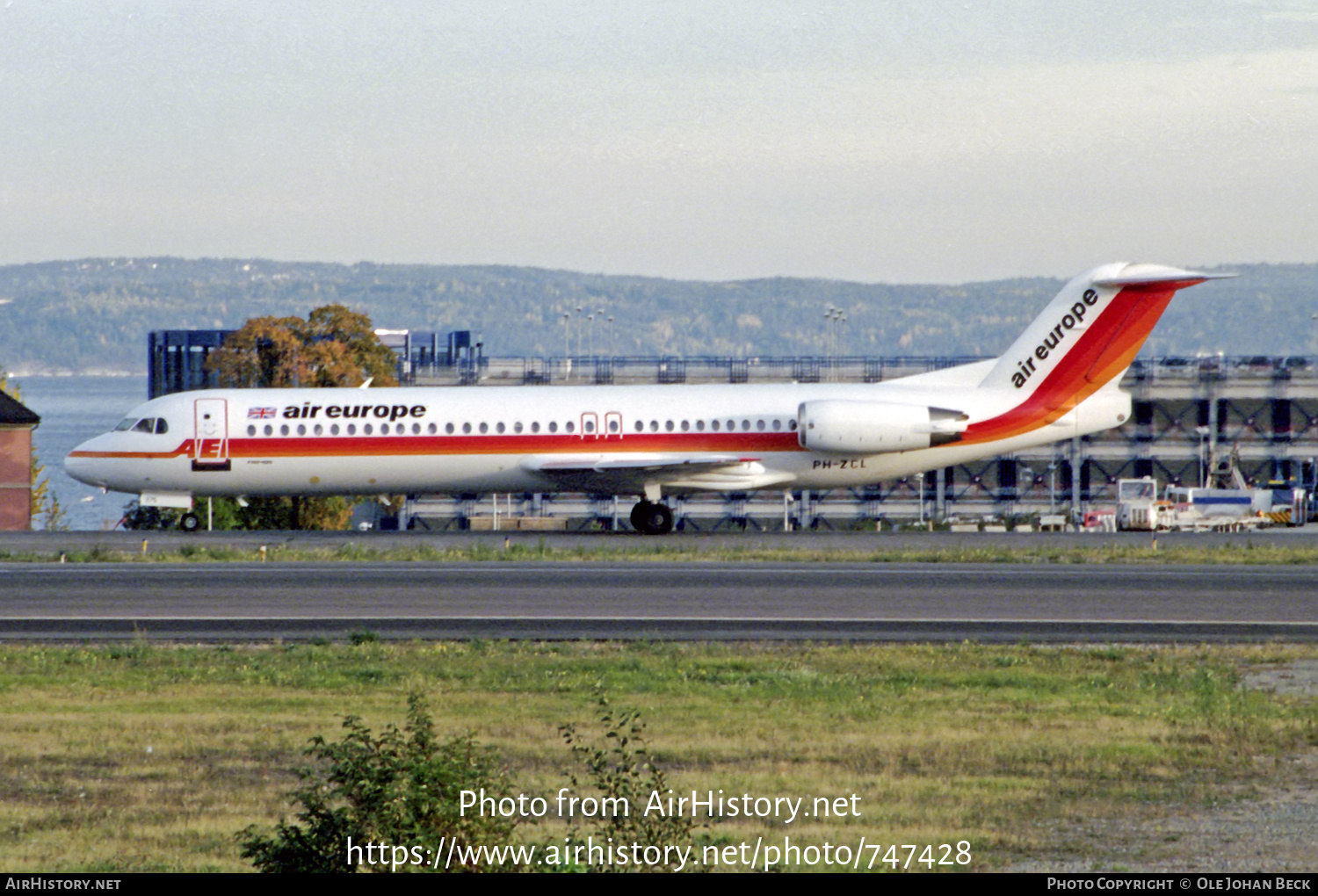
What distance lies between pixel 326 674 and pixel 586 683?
301 centimetres

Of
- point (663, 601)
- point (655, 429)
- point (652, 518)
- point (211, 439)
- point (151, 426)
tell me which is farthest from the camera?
point (652, 518)

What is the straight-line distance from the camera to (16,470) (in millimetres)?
48000

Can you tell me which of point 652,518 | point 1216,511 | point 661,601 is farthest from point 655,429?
point 1216,511

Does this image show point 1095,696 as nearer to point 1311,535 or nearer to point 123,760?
point 123,760

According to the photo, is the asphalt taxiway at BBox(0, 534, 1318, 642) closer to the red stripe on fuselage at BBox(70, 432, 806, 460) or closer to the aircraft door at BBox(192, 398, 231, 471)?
the red stripe on fuselage at BBox(70, 432, 806, 460)

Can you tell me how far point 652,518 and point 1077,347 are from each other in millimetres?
10958

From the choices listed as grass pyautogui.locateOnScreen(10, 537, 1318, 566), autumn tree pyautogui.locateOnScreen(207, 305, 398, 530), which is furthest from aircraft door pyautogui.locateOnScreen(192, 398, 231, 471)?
autumn tree pyautogui.locateOnScreen(207, 305, 398, 530)

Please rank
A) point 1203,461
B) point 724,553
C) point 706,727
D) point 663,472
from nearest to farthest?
point 706,727, point 724,553, point 663,472, point 1203,461

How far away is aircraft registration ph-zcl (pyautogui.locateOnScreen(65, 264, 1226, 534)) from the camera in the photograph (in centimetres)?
3581

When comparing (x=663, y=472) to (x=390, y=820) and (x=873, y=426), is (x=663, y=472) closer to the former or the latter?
(x=873, y=426)

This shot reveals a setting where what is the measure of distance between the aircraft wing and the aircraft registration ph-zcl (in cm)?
5

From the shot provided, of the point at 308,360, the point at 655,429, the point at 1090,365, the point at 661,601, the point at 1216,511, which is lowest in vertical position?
the point at 661,601

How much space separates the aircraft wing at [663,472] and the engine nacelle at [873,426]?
4.89 feet

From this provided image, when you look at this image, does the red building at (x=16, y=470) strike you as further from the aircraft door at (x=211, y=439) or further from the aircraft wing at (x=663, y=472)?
the aircraft wing at (x=663, y=472)
